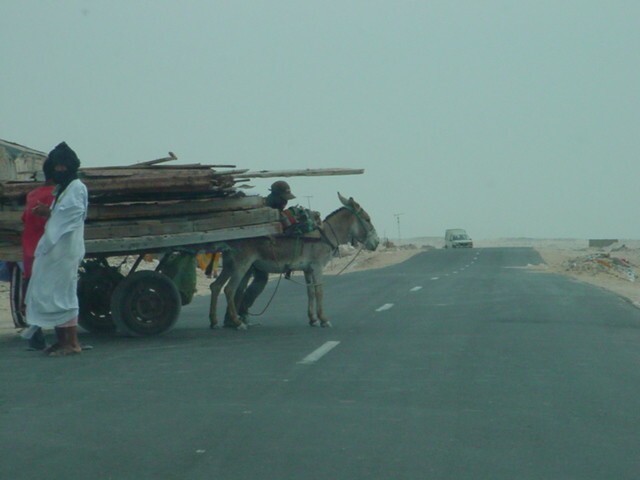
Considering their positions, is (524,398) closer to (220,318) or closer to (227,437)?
(227,437)

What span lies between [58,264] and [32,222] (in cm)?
74

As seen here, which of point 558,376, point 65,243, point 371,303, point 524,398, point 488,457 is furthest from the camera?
point 371,303

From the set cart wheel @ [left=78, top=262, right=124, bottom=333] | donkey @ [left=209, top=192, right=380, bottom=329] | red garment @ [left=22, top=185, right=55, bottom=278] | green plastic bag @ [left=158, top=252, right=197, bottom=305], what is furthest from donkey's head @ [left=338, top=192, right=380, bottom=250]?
red garment @ [left=22, top=185, right=55, bottom=278]

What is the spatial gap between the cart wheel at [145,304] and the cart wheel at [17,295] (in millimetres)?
1158

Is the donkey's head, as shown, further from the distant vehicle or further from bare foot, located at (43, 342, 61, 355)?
the distant vehicle

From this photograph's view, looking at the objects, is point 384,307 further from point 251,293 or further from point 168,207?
point 168,207

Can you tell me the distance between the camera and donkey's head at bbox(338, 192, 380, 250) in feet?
54.1

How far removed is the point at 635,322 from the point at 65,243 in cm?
1061

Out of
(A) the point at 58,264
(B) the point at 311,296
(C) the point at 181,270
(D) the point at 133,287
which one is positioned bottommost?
(B) the point at 311,296

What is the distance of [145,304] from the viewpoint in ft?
46.1

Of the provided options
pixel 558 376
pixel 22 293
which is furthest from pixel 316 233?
pixel 558 376

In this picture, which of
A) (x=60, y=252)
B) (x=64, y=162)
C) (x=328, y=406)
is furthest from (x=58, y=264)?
(x=328, y=406)

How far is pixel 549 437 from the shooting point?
7652 millimetres

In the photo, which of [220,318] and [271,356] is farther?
[220,318]
